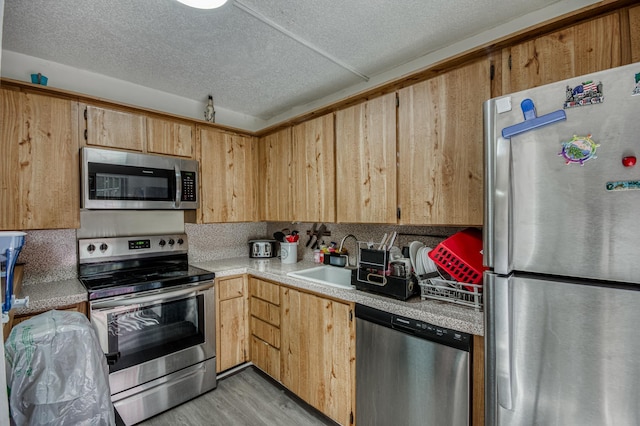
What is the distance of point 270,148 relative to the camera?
2.86m

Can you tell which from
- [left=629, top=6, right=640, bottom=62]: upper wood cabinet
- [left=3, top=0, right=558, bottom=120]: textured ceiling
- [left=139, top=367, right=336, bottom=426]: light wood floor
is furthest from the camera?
[left=139, top=367, right=336, bottom=426]: light wood floor

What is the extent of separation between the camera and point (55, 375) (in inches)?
31.5

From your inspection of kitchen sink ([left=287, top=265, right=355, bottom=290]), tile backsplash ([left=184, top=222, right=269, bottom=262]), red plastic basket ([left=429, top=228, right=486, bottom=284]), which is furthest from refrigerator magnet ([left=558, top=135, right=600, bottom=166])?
tile backsplash ([left=184, top=222, right=269, bottom=262])

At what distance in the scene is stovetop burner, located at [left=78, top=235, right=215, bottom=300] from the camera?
2.00 meters

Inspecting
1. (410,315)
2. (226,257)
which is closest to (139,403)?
(226,257)

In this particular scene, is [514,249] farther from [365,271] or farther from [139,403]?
[139,403]

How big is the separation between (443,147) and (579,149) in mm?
743

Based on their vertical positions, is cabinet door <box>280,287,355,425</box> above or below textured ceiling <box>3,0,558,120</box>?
below

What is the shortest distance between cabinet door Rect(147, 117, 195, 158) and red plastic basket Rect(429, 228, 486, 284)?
85.6 inches

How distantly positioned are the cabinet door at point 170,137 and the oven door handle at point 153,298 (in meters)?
1.13

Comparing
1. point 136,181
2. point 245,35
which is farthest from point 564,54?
point 136,181

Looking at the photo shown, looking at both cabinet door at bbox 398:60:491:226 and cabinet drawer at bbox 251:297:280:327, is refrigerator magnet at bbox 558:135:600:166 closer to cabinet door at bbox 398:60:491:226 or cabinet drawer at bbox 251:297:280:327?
cabinet door at bbox 398:60:491:226

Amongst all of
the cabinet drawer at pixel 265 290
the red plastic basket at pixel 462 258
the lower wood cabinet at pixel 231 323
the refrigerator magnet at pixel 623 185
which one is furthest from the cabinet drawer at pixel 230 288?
the refrigerator magnet at pixel 623 185

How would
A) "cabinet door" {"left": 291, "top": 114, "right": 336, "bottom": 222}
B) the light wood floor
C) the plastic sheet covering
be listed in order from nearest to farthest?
the plastic sheet covering
the light wood floor
"cabinet door" {"left": 291, "top": 114, "right": 336, "bottom": 222}
